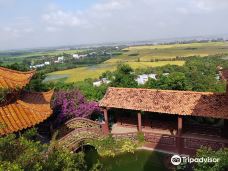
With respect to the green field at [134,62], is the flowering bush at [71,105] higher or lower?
higher

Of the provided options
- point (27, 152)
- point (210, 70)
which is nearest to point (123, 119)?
point (27, 152)

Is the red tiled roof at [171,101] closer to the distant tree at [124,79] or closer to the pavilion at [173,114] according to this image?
the pavilion at [173,114]

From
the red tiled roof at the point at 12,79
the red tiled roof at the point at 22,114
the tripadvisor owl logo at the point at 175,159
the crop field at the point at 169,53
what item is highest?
the red tiled roof at the point at 12,79

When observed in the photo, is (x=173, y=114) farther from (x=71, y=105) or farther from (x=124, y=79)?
(x=124, y=79)

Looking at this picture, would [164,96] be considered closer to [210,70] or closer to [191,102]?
[191,102]

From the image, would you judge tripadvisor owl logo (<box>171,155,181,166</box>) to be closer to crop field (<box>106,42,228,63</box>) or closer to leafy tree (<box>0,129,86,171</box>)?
leafy tree (<box>0,129,86,171</box>)

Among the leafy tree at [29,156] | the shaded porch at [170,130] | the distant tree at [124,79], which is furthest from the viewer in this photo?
the distant tree at [124,79]

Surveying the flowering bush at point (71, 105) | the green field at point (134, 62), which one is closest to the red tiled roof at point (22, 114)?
the flowering bush at point (71, 105)
